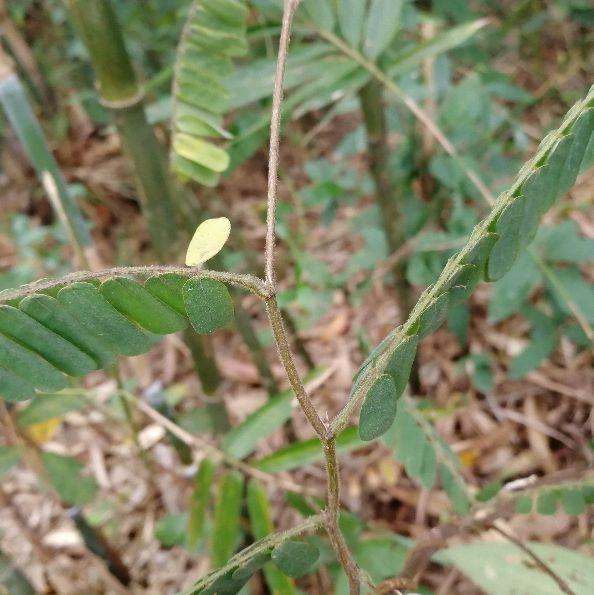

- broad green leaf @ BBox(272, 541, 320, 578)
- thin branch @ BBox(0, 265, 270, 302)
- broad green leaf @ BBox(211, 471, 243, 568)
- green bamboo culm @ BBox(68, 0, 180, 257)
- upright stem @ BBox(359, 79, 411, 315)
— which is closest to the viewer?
thin branch @ BBox(0, 265, 270, 302)

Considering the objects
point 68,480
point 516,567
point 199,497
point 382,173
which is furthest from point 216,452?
point 382,173

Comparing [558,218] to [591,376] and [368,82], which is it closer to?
[591,376]

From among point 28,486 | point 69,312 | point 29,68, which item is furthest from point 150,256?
point 69,312

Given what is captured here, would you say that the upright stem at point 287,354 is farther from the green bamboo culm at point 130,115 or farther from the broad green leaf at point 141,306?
the green bamboo culm at point 130,115

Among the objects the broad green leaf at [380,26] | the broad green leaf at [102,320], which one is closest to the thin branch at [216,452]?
the broad green leaf at [102,320]

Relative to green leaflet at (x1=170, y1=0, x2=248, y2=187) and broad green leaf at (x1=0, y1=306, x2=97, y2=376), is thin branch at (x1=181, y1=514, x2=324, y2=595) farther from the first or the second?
green leaflet at (x1=170, y1=0, x2=248, y2=187)

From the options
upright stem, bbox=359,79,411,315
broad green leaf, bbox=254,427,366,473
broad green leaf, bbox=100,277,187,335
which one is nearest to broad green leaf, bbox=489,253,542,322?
upright stem, bbox=359,79,411,315

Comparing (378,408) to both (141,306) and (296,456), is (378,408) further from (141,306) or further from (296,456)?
(296,456)
